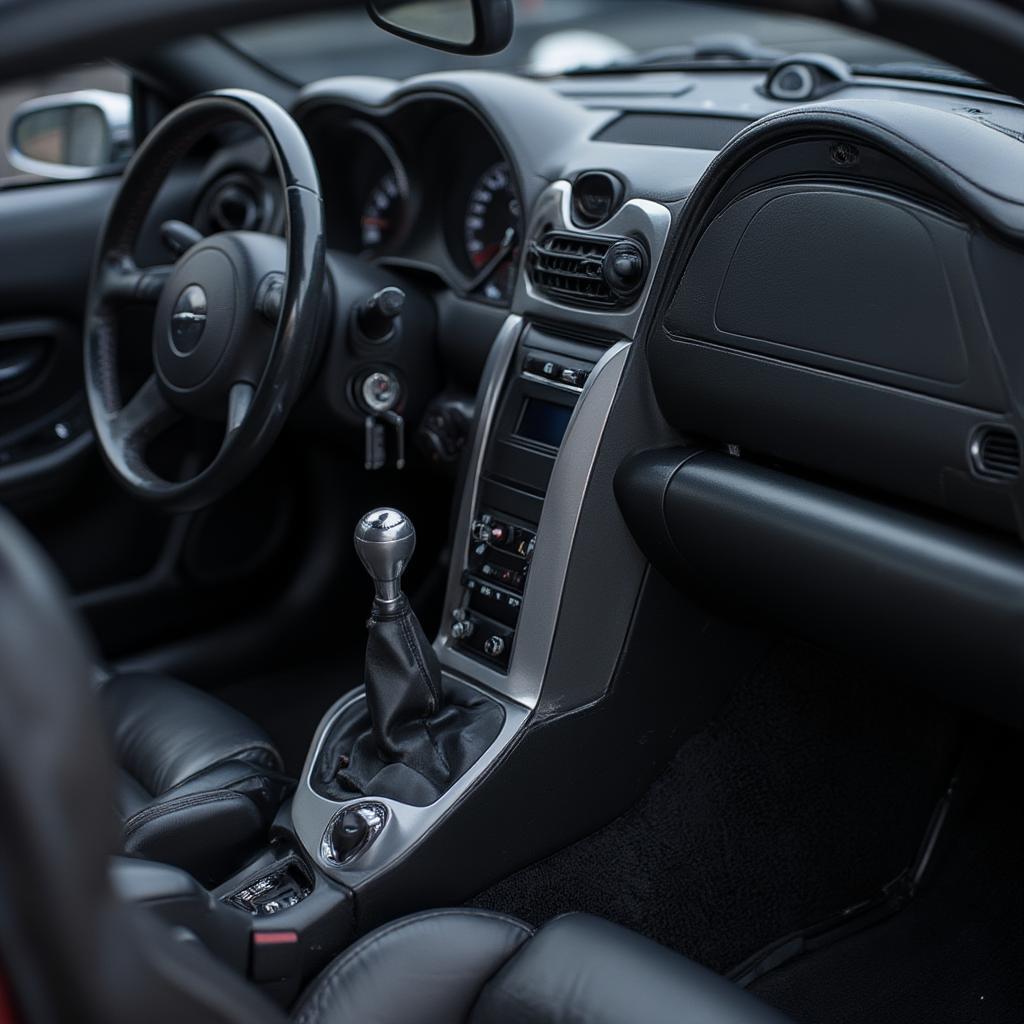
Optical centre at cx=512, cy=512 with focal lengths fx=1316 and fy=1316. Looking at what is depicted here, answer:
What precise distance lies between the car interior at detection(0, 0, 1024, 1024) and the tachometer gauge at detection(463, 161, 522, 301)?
10 mm

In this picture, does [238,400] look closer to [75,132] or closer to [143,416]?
[143,416]

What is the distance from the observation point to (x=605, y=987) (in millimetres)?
1038

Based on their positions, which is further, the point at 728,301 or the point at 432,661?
the point at 432,661

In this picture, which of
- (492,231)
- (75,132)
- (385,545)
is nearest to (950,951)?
(385,545)

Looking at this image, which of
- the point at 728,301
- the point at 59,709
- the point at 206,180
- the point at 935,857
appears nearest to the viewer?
the point at 59,709

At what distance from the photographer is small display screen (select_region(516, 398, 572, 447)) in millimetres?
1516

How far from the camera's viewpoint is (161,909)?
88cm

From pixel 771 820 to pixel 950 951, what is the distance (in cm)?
29

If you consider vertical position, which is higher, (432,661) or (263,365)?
(263,365)

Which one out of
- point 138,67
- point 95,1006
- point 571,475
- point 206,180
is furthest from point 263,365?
point 95,1006

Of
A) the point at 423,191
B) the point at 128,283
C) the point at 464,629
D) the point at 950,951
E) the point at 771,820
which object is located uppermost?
the point at 423,191

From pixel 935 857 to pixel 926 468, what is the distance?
0.88m

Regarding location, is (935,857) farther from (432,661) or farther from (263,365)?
(263,365)

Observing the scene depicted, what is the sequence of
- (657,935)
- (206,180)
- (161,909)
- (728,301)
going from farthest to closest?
(206,180) < (657,935) < (728,301) < (161,909)
